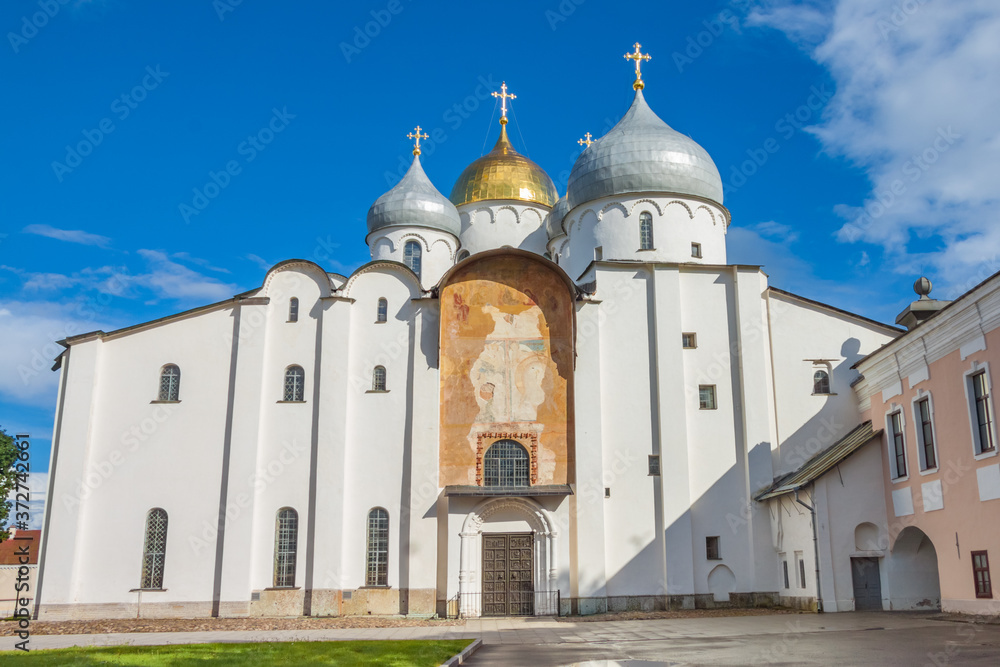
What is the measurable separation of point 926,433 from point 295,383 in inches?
623

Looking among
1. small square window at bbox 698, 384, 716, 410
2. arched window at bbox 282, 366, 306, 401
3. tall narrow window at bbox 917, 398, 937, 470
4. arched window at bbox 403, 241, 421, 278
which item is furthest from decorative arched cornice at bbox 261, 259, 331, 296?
tall narrow window at bbox 917, 398, 937, 470

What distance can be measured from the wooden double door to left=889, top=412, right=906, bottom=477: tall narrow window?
9046 mm

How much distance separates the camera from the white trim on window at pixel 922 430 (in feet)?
59.4

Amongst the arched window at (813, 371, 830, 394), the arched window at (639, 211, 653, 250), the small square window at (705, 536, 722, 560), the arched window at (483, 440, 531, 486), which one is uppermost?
the arched window at (639, 211, 653, 250)

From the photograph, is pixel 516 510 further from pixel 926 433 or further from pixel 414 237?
pixel 414 237

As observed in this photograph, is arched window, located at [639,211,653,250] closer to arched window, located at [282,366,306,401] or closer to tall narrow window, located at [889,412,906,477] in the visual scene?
tall narrow window, located at [889,412,906,477]

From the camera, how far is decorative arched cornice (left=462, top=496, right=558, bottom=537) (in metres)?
22.2

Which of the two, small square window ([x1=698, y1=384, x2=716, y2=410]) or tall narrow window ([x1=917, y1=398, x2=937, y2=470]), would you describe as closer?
tall narrow window ([x1=917, y1=398, x2=937, y2=470])

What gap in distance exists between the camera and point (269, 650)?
13773 millimetres

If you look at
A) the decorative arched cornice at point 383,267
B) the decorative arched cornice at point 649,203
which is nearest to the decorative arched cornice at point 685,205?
the decorative arched cornice at point 649,203

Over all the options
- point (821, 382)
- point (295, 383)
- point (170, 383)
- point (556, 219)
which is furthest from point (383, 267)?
point (821, 382)

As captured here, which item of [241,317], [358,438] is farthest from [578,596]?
[241,317]

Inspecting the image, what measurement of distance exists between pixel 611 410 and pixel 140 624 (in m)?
12.9

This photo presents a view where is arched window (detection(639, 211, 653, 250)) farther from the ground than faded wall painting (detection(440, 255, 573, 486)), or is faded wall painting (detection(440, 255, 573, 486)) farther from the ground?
arched window (detection(639, 211, 653, 250))
